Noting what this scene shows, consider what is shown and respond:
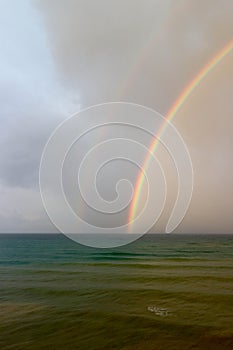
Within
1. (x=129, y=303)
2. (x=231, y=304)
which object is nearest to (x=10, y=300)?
(x=129, y=303)

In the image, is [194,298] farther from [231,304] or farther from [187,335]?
[187,335]

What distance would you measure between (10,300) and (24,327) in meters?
6.08

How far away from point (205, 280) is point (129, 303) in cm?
1046

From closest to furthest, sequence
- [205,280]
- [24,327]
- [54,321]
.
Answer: [24,327] → [54,321] → [205,280]

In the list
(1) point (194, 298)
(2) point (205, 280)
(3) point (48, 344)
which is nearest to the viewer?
(3) point (48, 344)

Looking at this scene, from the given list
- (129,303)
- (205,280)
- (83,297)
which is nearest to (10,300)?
(83,297)

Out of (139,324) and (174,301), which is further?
(174,301)

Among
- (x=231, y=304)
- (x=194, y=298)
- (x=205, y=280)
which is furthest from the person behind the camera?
(x=205, y=280)

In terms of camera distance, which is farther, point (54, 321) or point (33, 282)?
point (33, 282)

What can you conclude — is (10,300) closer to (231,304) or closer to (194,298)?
(194,298)

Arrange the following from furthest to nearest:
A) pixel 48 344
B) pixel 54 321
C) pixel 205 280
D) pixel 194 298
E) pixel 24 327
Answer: pixel 205 280
pixel 194 298
pixel 54 321
pixel 24 327
pixel 48 344

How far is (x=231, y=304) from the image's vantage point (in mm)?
15641

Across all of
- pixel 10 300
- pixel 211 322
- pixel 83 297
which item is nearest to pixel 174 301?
pixel 211 322

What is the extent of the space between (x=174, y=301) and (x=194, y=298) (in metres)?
1.57
